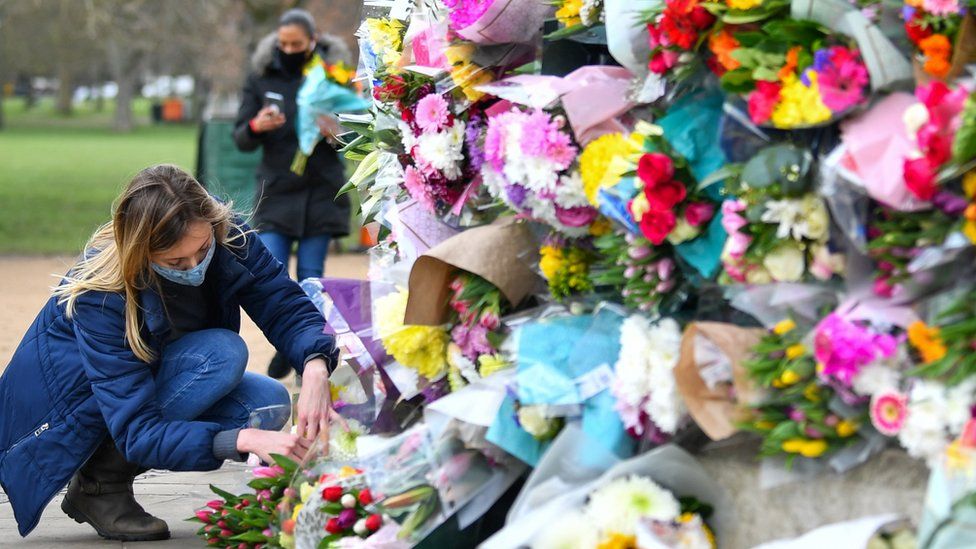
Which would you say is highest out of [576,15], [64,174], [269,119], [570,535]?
[576,15]

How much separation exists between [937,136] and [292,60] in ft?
17.0

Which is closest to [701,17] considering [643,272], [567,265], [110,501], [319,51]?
[643,272]

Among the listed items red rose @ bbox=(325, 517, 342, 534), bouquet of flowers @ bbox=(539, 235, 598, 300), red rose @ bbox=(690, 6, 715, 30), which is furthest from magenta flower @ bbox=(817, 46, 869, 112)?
red rose @ bbox=(325, 517, 342, 534)

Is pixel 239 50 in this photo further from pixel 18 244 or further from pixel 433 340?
pixel 433 340

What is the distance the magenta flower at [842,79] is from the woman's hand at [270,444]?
178cm

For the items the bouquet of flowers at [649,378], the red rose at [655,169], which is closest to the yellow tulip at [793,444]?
the bouquet of flowers at [649,378]

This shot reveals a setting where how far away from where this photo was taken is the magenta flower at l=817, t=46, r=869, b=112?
2611 millimetres

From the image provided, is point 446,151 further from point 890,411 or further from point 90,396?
point 890,411

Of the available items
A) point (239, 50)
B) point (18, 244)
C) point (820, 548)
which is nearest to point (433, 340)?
point (820, 548)

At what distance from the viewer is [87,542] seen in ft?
13.5

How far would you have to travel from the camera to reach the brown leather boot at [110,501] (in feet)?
13.5

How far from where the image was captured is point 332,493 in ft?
11.3

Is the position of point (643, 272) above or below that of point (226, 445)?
above

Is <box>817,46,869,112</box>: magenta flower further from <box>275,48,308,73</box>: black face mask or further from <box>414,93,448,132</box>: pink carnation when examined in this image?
<box>275,48,308,73</box>: black face mask
